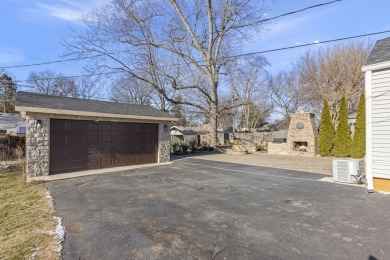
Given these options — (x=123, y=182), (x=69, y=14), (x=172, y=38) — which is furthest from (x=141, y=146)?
(x=172, y=38)

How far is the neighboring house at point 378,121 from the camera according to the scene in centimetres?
620

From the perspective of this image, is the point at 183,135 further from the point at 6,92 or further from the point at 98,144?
the point at 6,92

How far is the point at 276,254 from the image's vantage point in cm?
305

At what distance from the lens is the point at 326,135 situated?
50.4 feet

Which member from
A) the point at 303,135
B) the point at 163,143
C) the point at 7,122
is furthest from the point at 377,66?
the point at 7,122

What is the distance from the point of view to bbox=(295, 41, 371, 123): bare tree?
763 inches

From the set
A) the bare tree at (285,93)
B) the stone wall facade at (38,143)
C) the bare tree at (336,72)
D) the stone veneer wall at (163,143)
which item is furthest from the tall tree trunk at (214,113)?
the bare tree at (285,93)

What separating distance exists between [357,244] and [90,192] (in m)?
5.93

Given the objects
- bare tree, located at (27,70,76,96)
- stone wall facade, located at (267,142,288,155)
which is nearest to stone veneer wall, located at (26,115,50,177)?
stone wall facade, located at (267,142,288,155)

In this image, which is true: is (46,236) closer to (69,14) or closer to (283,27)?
(283,27)

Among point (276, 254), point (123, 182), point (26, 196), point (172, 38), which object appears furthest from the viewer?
point (172, 38)

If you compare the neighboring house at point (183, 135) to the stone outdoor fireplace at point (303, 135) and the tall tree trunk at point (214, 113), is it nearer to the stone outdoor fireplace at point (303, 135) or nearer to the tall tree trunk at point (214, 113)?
the tall tree trunk at point (214, 113)

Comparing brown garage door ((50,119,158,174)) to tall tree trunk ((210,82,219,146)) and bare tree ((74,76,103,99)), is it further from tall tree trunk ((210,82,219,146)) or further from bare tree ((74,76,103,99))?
bare tree ((74,76,103,99))

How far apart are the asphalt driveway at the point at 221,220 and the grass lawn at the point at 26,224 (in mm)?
250
